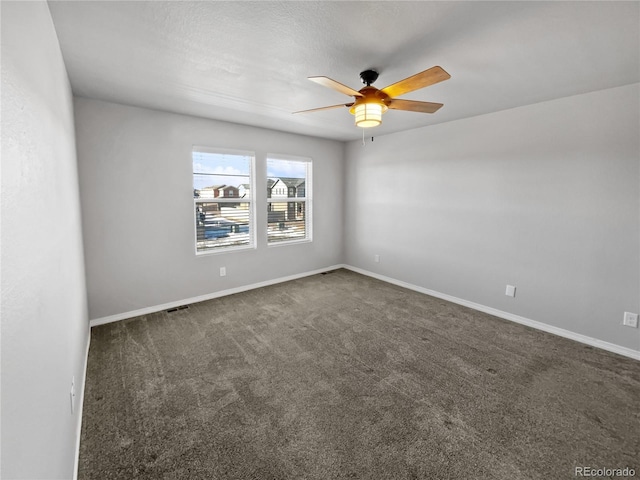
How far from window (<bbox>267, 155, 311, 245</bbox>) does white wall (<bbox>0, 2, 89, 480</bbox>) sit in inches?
121

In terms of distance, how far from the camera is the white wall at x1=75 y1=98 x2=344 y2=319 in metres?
3.15

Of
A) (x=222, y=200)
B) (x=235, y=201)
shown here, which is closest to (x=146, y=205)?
(x=222, y=200)

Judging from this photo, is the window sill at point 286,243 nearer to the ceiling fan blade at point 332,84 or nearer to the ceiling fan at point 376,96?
the ceiling fan at point 376,96

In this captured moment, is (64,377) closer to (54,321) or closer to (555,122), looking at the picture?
(54,321)

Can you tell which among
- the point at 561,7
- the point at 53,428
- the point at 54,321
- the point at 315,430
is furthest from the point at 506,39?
the point at 53,428

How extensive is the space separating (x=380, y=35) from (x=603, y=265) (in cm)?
304

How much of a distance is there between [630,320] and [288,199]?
4.32 meters

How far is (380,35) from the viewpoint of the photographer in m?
1.88

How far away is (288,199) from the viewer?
4902 millimetres

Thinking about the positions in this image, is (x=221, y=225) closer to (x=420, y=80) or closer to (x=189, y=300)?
(x=189, y=300)

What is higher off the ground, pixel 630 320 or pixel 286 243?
pixel 286 243

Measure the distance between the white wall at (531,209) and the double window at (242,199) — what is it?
1.52m

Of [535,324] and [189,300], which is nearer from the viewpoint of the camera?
[535,324]

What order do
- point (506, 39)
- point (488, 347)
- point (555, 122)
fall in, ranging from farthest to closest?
point (555, 122) → point (488, 347) → point (506, 39)
